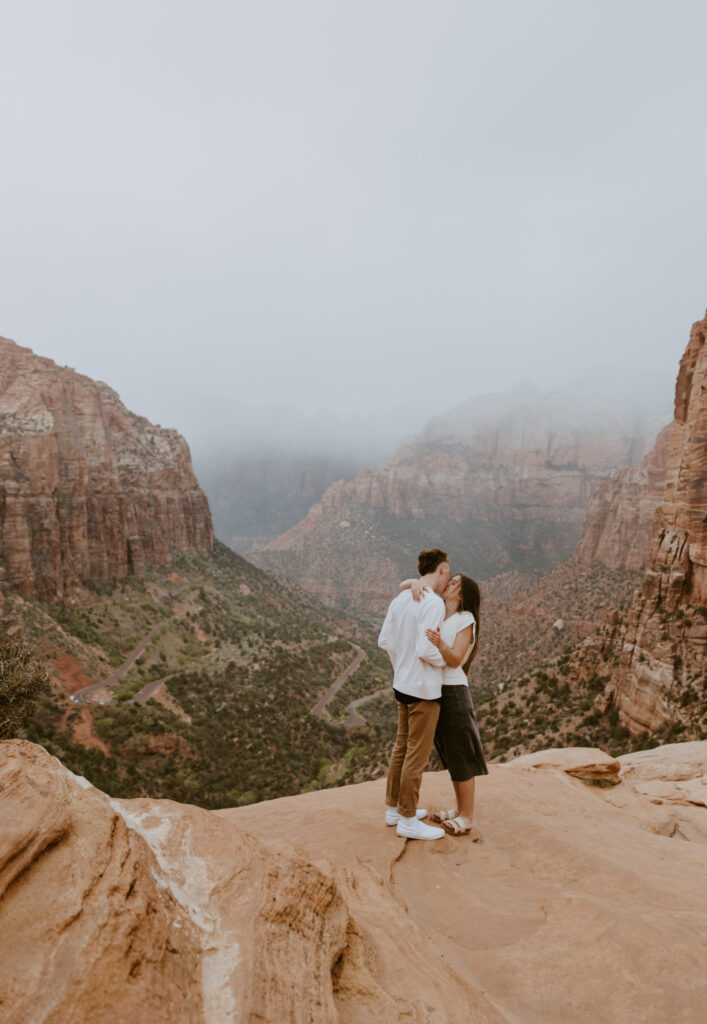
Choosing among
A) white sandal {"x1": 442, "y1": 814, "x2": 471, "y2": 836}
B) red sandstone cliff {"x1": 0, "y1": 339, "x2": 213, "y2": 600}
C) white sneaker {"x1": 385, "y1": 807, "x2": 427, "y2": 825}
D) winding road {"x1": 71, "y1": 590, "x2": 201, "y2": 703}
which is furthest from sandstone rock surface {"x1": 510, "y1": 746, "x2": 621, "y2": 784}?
red sandstone cliff {"x1": 0, "y1": 339, "x2": 213, "y2": 600}

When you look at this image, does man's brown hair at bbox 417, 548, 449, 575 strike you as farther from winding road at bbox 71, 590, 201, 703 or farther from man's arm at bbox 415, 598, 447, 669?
winding road at bbox 71, 590, 201, 703

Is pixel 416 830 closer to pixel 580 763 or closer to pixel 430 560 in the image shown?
pixel 430 560

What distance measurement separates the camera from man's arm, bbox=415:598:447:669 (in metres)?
5.49

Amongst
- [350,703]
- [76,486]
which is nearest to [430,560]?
[350,703]

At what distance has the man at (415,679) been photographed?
5.63 metres

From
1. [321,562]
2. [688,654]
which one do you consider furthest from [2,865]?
[321,562]

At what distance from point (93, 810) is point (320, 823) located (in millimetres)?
4399

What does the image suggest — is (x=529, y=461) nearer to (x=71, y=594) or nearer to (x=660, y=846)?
(x=71, y=594)

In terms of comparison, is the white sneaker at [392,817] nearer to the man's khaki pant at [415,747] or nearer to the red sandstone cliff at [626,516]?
the man's khaki pant at [415,747]

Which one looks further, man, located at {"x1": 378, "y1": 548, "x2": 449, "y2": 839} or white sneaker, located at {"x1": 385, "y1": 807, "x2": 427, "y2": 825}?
white sneaker, located at {"x1": 385, "y1": 807, "x2": 427, "y2": 825}

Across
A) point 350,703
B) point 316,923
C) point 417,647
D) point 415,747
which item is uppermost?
point 417,647

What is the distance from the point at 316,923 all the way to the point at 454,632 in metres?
3.16

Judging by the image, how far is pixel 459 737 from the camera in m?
5.97

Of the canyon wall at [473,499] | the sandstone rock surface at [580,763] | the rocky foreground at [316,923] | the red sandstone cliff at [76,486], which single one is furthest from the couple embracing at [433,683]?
the canyon wall at [473,499]
